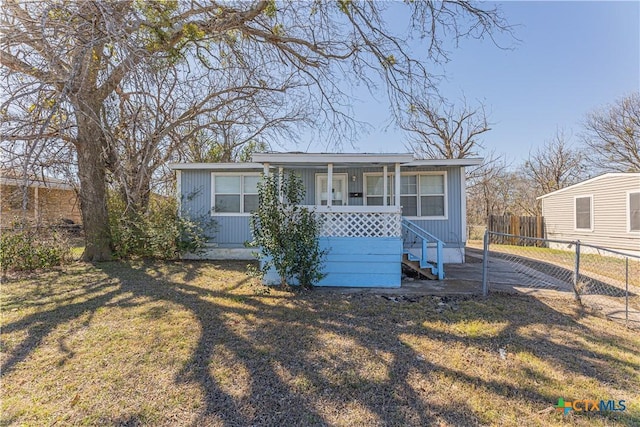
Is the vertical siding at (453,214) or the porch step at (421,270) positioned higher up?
the vertical siding at (453,214)

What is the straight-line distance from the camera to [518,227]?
1427 cm

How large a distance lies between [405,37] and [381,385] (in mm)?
7051

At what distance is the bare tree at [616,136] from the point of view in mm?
16344

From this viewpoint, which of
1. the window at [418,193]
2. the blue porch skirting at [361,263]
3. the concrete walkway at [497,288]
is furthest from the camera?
the window at [418,193]

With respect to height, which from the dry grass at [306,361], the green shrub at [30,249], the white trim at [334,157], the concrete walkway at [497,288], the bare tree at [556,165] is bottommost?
the dry grass at [306,361]

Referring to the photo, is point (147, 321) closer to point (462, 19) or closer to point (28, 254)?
point (28, 254)

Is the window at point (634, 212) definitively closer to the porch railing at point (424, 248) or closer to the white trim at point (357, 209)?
the porch railing at point (424, 248)

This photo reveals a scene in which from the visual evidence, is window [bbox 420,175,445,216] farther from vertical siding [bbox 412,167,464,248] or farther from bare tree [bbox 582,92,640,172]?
bare tree [bbox 582,92,640,172]

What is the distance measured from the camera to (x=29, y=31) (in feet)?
9.15

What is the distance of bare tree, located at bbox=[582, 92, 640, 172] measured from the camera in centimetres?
1634

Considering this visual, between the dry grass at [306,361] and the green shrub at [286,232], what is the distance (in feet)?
1.90

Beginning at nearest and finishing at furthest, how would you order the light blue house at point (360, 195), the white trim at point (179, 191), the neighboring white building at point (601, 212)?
the light blue house at point (360, 195)
the white trim at point (179, 191)
the neighboring white building at point (601, 212)

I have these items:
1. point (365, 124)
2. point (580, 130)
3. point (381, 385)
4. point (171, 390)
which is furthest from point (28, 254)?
point (580, 130)

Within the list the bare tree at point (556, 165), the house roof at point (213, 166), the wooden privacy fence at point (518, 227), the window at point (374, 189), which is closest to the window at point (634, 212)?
the wooden privacy fence at point (518, 227)
